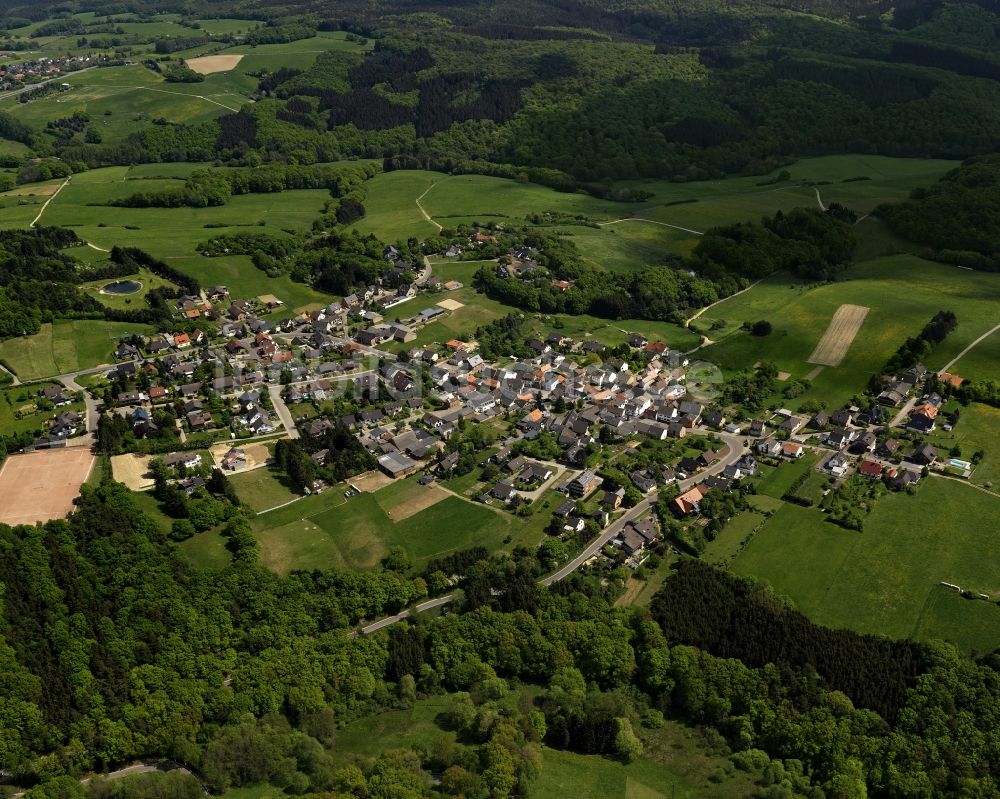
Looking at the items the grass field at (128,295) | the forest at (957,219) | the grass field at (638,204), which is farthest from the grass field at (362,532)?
the forest at (957,219)

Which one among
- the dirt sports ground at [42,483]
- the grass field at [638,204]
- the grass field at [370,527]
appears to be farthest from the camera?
the grass field at [638,204]

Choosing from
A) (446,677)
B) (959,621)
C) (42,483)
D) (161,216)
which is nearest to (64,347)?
(42,483)

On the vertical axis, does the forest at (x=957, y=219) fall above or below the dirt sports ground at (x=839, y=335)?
above

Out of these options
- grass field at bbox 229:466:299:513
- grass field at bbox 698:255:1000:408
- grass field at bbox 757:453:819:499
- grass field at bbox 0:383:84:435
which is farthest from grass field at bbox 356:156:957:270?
grass field at bbox 229:466:299:513

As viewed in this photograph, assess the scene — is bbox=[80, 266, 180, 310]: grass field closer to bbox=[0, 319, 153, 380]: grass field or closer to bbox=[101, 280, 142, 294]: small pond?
bbox=[101, 280, 142, 294]: small pond

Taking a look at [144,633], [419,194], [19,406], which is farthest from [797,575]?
[419,194]

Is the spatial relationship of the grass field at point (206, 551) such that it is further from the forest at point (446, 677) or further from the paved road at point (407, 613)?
the paved road at point (407, 613)

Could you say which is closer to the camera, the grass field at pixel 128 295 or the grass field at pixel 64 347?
the grass field at pixel 64 347
